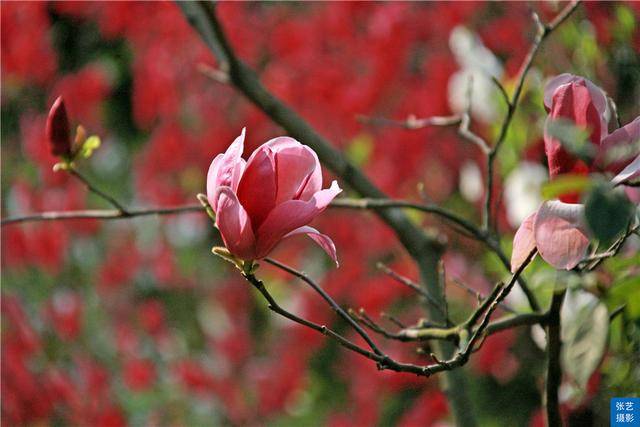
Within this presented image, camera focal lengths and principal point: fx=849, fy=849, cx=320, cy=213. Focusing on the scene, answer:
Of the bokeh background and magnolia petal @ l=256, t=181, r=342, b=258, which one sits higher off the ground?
the bokeh background

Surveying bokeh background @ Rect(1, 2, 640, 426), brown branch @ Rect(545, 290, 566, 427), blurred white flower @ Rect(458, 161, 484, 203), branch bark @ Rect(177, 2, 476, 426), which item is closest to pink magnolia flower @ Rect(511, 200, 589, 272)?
brown branch @ Rect(545, 290, 566, 427)

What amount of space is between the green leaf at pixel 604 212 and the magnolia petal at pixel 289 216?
7.5 inches

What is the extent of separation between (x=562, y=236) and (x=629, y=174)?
0.19 feet

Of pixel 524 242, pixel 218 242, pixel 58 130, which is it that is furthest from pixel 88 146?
pixel 218 242

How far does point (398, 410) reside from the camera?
276cm

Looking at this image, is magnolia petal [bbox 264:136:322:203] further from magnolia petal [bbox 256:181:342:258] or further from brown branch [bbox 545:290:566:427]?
brown branch [bbox 545:290:566:427]

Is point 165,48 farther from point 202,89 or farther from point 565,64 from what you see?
point 565,64

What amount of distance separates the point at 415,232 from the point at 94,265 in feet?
6.78

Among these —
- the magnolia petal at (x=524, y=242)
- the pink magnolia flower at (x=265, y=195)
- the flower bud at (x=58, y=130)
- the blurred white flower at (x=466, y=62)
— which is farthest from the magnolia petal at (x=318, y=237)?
the blurred white flower at (x=466, y=62)

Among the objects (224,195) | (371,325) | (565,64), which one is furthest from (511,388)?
(224,195)

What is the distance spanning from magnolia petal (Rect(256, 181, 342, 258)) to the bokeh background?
138cm

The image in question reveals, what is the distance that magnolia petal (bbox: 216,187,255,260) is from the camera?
58cm

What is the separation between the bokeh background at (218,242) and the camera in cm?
238

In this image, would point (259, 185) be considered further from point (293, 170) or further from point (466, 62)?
point (466, 62)
